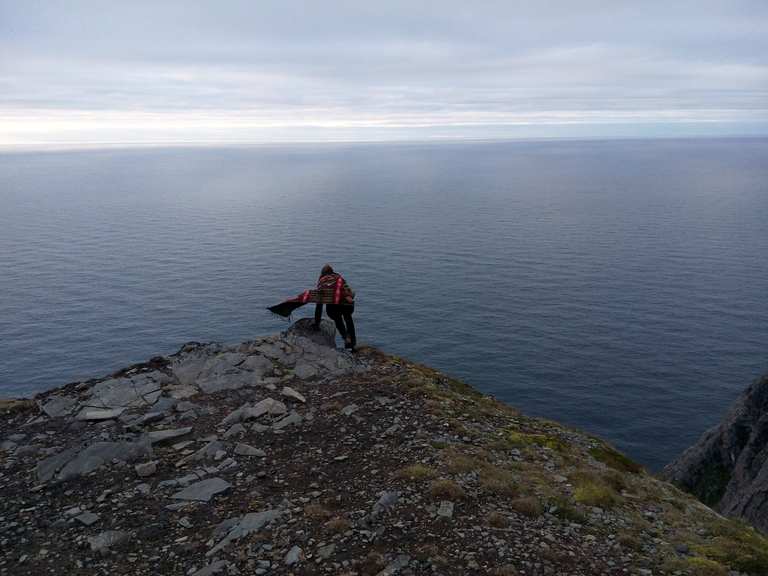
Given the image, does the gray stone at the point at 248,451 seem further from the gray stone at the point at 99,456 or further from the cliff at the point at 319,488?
the gray stone at the point at 99,456

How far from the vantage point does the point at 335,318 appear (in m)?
23.2

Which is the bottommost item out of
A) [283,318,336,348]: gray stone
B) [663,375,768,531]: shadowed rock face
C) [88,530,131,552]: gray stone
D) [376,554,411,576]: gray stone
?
[663,375,768,531]: shadowed rock face

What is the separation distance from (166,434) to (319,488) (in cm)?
576

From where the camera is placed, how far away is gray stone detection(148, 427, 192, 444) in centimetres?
1678

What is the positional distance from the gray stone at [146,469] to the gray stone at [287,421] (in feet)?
11.8

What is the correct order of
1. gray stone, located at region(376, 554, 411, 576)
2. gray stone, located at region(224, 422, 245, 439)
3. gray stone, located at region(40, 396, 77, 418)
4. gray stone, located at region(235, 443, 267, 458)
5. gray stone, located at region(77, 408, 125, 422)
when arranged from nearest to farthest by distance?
1. gray stone, located at region(376, 554, 411, 576)
2. gray stone, located at region(235, 443, 267, 458)
3. gray stone, located at region(224, 422, 245, 439)
4. gray stone, located at region(77, 408, 125, 422)
5. gray stone, located at region(40, 396, 77, 418)

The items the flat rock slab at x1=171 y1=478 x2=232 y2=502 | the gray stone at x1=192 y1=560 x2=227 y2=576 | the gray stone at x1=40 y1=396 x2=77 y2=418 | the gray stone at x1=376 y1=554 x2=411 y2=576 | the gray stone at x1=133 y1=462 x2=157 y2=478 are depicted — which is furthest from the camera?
the gray stone at x1=40 y1=396 x2=77 y2=418

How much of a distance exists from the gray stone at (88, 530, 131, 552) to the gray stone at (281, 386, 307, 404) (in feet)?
24.3

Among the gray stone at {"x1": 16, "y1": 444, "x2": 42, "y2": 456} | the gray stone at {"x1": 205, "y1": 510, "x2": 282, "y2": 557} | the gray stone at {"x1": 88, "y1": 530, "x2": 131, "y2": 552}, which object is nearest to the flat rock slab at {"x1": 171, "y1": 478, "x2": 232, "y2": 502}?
the gray stone at {"x1": 205, "y1": 510, "x2": 282, "y2": 557}

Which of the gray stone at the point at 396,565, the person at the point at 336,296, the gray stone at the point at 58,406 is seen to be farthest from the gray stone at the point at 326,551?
the gray stone at the point at 58,406

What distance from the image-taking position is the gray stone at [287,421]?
1752 cm

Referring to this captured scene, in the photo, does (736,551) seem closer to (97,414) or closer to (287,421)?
(287,421)

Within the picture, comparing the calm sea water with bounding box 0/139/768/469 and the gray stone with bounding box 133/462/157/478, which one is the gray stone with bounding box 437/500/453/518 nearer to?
the gray stone with bounding box 133/462/157/478

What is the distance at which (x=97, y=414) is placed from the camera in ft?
60.6
